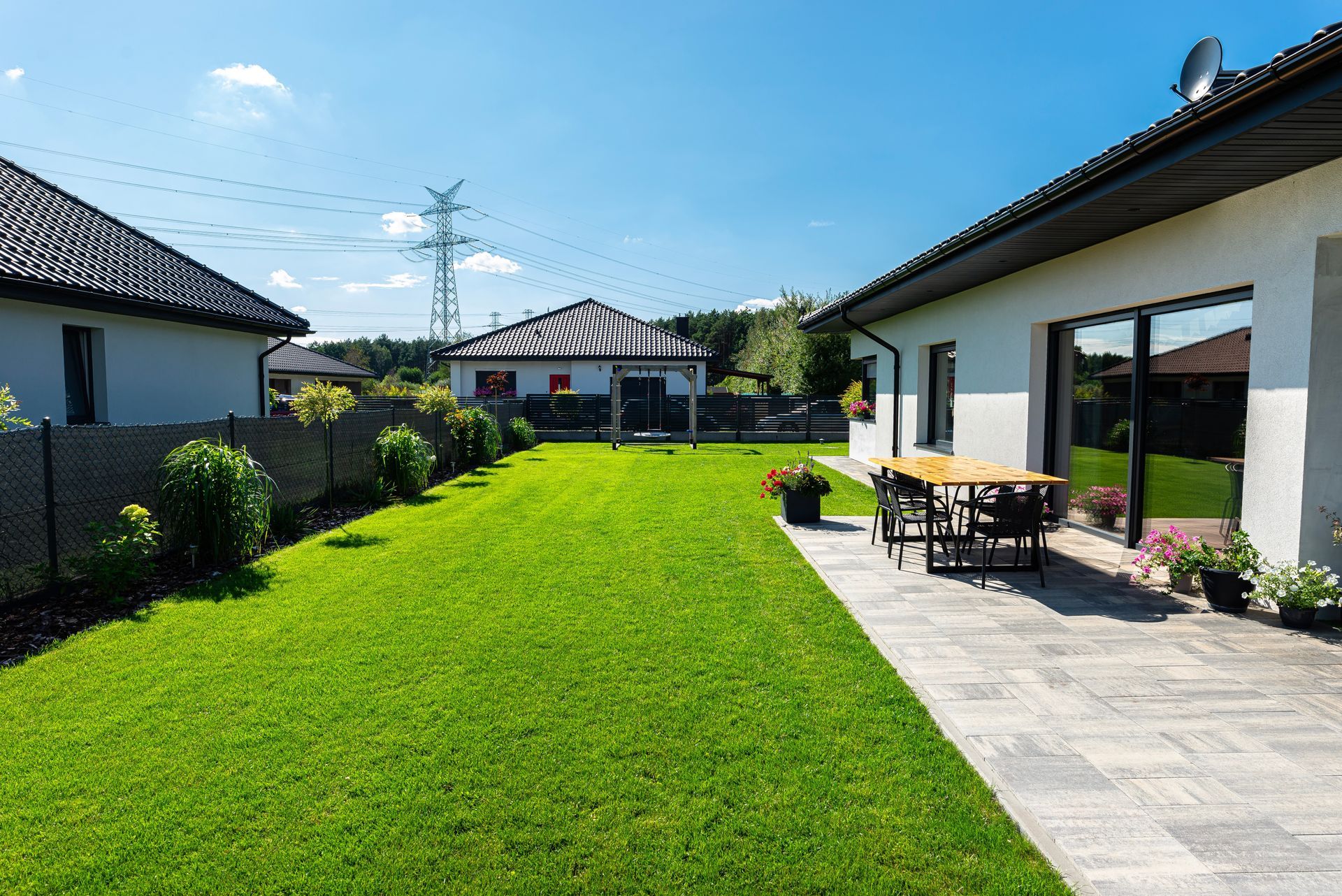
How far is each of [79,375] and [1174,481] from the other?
13.1m

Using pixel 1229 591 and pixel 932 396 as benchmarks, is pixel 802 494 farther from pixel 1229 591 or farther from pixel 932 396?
pixel 932 396

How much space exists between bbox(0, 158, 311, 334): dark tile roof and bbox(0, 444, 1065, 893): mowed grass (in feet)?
17.6

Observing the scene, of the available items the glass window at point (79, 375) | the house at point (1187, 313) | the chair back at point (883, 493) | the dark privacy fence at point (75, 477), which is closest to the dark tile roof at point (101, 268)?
the glass window at point (79, 375)

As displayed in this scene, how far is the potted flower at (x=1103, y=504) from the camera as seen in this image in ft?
23.2

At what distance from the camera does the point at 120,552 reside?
18.1 feet

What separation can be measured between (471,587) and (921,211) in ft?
70.8

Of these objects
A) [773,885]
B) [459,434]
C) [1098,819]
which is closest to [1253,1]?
[1098,819]

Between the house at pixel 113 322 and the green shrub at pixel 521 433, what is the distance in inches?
274

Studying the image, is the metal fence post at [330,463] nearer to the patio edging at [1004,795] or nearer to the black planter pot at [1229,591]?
the patio edging at [1004,795]

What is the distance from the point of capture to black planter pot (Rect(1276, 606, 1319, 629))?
457 cm

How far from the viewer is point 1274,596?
4.65 metres

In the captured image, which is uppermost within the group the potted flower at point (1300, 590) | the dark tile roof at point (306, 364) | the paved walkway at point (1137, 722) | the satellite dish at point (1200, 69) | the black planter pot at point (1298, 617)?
the satellite dish at point (1200, 69)

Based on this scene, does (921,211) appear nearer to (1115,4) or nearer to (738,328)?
(1115,4)

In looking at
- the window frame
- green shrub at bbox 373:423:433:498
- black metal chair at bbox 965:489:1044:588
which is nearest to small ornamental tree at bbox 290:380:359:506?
green shrub at bbox 373:423:433:498
